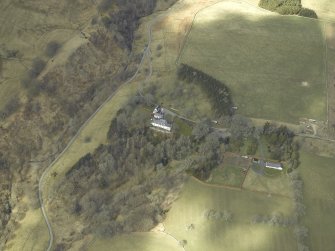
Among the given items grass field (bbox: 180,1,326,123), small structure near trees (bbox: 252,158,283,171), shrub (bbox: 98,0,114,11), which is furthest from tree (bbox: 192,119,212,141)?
shrub (bbox: 98,0,114,11)

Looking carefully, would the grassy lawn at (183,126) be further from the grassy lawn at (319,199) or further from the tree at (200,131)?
the grassy lawn at (319,199)

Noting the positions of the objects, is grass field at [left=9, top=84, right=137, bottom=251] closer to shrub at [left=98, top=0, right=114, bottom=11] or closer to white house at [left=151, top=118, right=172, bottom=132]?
white house at [left=151, top=118, right=172, bottom=132]

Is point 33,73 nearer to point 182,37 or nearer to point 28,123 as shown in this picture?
point 28,123

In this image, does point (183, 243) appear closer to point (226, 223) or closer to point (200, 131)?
point (226, 223)

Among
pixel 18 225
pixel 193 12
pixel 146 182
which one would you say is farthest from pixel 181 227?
pixel 193 12

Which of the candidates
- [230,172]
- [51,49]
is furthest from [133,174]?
[51,49]

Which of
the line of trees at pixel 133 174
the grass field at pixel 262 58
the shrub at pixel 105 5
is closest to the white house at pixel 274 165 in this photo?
the line of trees at pixel 133 174
